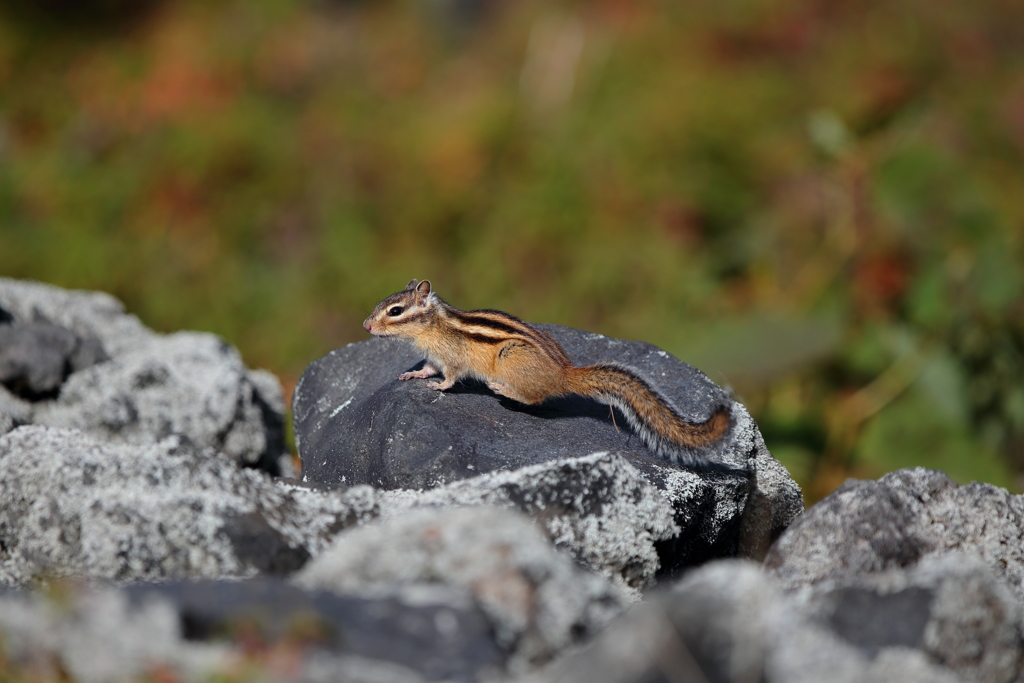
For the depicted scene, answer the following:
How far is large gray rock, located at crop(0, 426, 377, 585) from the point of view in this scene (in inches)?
115

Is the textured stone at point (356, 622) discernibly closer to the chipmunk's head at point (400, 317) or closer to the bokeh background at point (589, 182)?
the chipmunk's head at point (400, 317)

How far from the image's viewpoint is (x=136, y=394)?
15.4ft

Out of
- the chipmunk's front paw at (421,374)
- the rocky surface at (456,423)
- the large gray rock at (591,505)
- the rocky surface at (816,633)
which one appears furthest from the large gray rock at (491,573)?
the chipmunk's front paw at (421,374)

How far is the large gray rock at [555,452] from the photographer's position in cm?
344

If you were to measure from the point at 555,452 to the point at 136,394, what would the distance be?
2058mm

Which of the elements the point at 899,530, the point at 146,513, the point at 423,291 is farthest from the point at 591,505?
the point at 423,291

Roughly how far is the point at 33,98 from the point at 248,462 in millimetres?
9085

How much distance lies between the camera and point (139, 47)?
13.5m

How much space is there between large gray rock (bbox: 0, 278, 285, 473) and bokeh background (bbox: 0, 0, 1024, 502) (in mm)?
2711

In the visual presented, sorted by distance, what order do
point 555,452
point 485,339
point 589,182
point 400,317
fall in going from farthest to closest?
point 589,182 → point 400,317 → point 485,339 → point 555,452

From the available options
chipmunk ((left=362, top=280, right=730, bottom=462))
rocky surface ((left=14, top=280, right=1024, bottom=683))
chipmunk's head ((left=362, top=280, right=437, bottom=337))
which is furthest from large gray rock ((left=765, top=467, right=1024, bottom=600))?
chipmunk's head ((left=362, top=280, right=437, bottom=337))

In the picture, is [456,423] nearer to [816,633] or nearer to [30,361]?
[816,633]

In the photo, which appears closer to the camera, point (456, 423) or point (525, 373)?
point (456, 423)

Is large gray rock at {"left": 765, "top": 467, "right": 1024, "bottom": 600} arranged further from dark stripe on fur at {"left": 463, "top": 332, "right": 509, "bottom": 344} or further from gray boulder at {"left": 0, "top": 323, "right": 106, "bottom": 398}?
gray boulder at {"left": 0, "top": 323, "right": 106, "bottom": 398}
